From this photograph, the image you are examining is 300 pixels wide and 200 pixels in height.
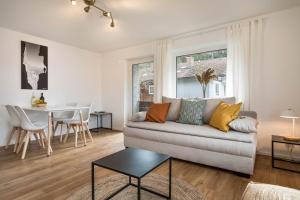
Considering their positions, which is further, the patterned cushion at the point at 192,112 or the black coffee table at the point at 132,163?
the patterned cushion at the point at 192,112

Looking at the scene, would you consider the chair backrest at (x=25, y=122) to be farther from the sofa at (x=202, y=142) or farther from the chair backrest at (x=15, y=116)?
the sofa at (x=202, y=142)

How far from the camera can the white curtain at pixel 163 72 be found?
3.82 meters

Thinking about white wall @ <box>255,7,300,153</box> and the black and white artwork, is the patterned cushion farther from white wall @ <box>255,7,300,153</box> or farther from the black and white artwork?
the black and white artwork

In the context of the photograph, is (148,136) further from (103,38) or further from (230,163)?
(103,38)

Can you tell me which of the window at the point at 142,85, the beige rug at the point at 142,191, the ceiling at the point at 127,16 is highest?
the ceiling at the point at 127,16

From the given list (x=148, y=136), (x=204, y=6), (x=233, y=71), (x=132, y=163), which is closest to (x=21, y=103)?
(x=148, y=136)

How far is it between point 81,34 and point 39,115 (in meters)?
1.95

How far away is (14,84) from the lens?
3430 millimetres

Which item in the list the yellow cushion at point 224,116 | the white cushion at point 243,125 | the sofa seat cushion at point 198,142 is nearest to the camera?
the sofa seat cushion at point 198,142

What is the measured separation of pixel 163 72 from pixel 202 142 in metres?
1.98

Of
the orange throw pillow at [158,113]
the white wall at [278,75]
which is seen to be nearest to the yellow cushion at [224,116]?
the white wall at [278,75]

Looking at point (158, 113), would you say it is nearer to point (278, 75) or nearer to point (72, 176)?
point (72, 176)

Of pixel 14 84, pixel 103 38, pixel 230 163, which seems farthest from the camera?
pixel 103 38

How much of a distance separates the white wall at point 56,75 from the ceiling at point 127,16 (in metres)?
0.31
